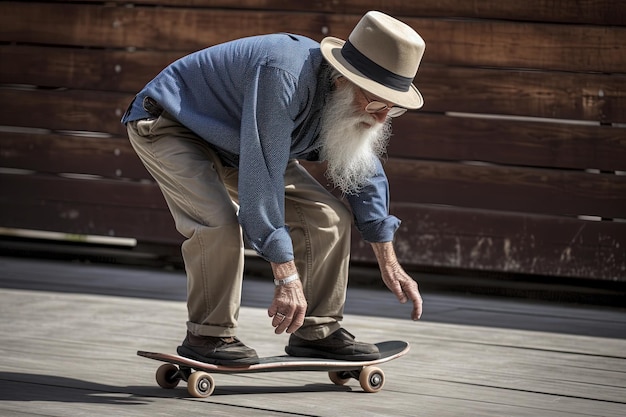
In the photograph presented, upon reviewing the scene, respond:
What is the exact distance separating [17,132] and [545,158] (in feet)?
9.37

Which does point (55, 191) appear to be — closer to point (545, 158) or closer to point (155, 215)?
point (155, 215)

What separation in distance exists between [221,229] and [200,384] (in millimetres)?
454

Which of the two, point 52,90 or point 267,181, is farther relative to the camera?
point 52,90

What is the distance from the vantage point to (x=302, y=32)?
594cm

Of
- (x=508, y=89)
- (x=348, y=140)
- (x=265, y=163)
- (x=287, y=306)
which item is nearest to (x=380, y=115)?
(x=348, y=140)

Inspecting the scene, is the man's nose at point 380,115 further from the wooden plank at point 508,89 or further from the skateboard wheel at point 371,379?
the wooden plank at point 508,89

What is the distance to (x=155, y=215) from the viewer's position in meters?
6.26

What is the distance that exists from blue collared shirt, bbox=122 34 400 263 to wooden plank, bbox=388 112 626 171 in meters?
2.23

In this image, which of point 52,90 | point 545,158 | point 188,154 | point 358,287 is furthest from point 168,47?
point 188,154

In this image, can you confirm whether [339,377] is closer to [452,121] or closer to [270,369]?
[270,369]

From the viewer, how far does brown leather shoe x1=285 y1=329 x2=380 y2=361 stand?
3.53 m

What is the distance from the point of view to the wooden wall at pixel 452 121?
18.4ft

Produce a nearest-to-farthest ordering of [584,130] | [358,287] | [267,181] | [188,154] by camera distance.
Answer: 1. [267,181]
2. [188,154]
3. [584,130]
4. [358,287]

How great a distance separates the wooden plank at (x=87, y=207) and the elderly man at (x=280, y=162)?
105 inches
